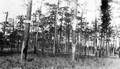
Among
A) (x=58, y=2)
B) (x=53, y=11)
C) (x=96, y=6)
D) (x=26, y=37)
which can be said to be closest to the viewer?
(x=26, y=37)

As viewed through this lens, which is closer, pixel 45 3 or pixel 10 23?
pixel 45 3

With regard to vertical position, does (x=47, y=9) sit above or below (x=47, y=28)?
above

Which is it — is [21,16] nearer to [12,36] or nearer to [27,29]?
[12,36]

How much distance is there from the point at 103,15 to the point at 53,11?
1197cm

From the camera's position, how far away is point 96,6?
20656 mm

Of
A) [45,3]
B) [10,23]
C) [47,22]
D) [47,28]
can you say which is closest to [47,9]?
[45,3]

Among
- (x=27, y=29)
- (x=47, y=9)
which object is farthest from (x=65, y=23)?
(x=27, y=29)

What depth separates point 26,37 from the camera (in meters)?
9.47

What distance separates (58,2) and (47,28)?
43.6ft

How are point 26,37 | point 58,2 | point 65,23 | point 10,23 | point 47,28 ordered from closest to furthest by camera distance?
point 26,37 < point 58,2 < point 47,28 < point 65,23 < point 10,23

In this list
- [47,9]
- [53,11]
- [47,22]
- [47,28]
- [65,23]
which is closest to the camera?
[47,9]

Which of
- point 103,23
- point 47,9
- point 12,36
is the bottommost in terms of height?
point 12,36

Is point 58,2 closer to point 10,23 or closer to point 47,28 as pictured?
point 47,28

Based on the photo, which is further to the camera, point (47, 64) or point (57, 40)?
point (57, 40)
